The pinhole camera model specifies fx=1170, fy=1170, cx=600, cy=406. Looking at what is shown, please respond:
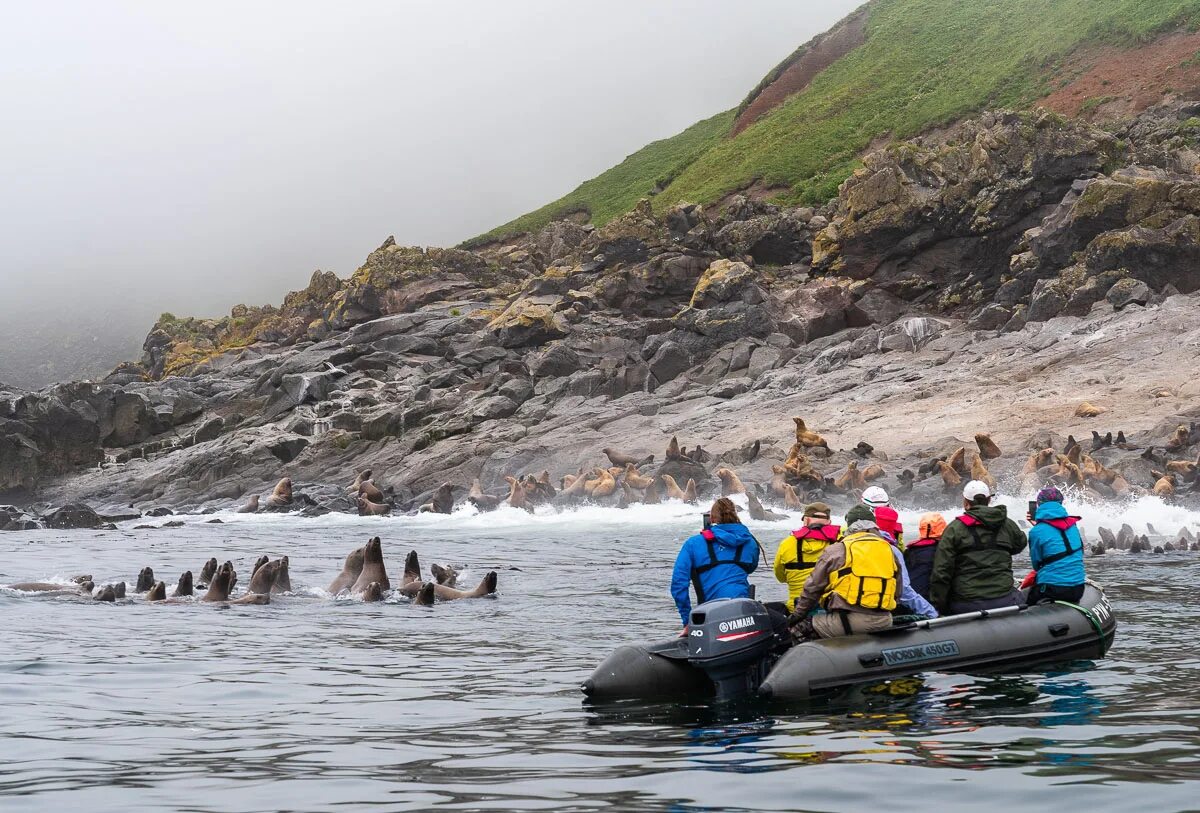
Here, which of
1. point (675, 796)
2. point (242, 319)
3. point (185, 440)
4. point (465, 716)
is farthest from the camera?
point (242, 319)

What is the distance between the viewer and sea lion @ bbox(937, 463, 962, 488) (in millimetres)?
31375

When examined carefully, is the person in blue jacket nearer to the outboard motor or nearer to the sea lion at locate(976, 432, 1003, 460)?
the outboard motor

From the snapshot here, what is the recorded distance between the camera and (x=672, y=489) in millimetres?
38656

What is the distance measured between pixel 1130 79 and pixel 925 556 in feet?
218

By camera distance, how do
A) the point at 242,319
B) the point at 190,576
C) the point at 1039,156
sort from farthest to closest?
the point at 242,319 < the point at 1039,156 < the point at 190,576

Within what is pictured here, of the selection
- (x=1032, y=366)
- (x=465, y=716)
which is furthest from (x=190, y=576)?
(x=1032, y=366)

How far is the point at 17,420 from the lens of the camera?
2552 inches

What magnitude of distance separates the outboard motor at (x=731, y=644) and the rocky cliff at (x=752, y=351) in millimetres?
20936

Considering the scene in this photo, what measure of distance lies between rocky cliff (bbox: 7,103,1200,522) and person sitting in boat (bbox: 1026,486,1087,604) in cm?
1796

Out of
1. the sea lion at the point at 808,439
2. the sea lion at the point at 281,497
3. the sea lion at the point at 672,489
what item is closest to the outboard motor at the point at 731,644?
the sea lion at the point at 672,489

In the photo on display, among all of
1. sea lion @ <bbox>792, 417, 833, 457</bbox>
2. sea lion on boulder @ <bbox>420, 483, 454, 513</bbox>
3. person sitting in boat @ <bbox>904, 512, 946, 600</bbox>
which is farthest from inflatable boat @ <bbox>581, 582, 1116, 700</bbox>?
sea lion on boulder @ <bbox>420, 483, 454, 513</bbox>

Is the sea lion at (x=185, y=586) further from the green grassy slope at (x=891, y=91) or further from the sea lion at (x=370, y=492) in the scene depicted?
the green grassy slope at (x=891, y=91)

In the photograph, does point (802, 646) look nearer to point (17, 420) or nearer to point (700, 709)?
point (700, 709)

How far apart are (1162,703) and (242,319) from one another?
304 feet
